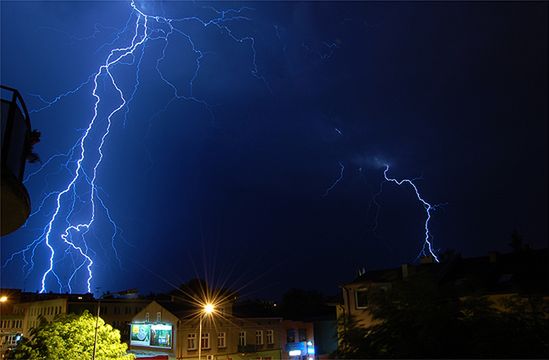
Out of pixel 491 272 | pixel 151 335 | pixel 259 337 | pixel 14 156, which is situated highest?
pixel 491 272

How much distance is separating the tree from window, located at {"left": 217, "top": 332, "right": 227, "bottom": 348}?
17.4 metres

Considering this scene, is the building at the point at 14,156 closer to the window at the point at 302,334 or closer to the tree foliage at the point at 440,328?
the tree foliage at the point at 440,328

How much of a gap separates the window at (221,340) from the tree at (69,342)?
17432mm

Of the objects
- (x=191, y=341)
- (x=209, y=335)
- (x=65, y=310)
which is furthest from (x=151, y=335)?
(x=65, y=310)

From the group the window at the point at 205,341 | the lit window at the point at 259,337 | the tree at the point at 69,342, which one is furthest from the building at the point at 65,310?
the tree at the point at 69,342

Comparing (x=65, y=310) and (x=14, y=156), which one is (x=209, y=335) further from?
(x=14, y=156)

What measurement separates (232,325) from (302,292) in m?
53.4

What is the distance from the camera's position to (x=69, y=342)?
17766mm

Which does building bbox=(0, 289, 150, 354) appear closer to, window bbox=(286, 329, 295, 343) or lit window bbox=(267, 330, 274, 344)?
lit window bbox=(267, 330, 274, 344)

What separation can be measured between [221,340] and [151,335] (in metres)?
5.50

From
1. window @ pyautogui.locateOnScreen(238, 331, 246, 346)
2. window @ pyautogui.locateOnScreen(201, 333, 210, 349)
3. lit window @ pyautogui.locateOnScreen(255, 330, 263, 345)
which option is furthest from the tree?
lit window @ pyautogui.locateOnScreen(255, 330, 263, 345)

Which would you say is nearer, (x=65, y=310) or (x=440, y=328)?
→ (x=440, y=328)

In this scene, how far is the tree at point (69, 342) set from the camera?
1706 cm

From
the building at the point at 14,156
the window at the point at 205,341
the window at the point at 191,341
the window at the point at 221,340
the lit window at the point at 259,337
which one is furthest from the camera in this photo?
the lit window at the point at 259,337
